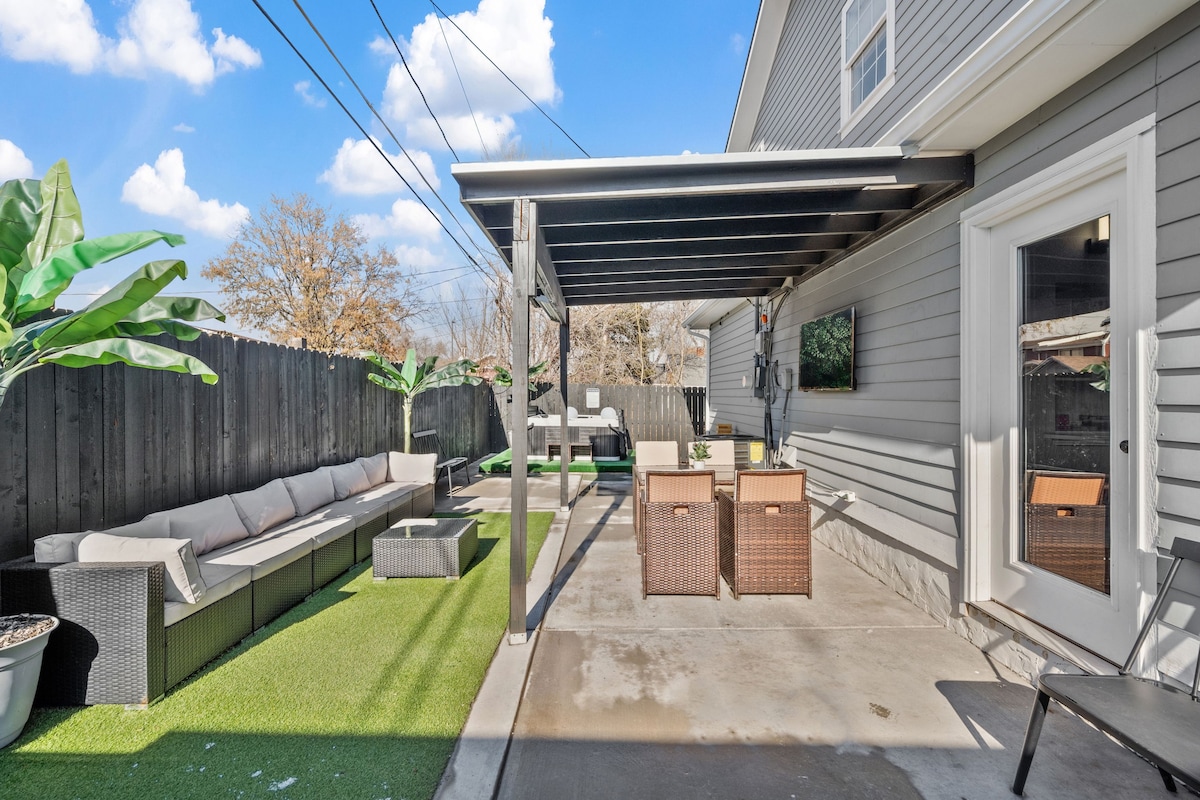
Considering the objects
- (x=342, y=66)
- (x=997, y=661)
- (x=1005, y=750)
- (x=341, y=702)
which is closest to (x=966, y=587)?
(x=997, y=661)

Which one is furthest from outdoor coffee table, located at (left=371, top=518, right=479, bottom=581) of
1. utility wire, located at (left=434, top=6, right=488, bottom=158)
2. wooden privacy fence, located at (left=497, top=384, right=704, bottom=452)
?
wooden privacy fence, located at (left=497, top=384, right=704, bottom=452)

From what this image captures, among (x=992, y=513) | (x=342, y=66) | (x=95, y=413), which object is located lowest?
(x=992, y=513)

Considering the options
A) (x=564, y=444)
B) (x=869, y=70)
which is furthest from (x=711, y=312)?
(x=869, y=70)

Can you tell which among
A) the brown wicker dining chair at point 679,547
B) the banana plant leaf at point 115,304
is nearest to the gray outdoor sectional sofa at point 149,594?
the banana plant leaf at point 115,304

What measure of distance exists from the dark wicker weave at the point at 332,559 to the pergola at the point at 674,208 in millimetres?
1693

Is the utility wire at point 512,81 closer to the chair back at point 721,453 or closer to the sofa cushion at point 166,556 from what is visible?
the chair back at point 721,453

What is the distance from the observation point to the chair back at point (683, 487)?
395 centimetres

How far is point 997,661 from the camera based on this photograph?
2955 millimetres

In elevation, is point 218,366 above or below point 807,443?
above

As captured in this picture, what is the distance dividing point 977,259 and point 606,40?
10336mm

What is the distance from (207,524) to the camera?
11.8 ft

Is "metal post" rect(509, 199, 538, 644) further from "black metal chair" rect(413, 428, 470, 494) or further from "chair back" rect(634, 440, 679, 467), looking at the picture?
"black metal chair" rect(413, 428, 470, 494)

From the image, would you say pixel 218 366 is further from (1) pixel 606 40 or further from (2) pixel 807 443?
(1) pixel 606 40

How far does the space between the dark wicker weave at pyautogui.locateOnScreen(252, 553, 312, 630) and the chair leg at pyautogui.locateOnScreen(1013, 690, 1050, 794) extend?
3.74 metres
